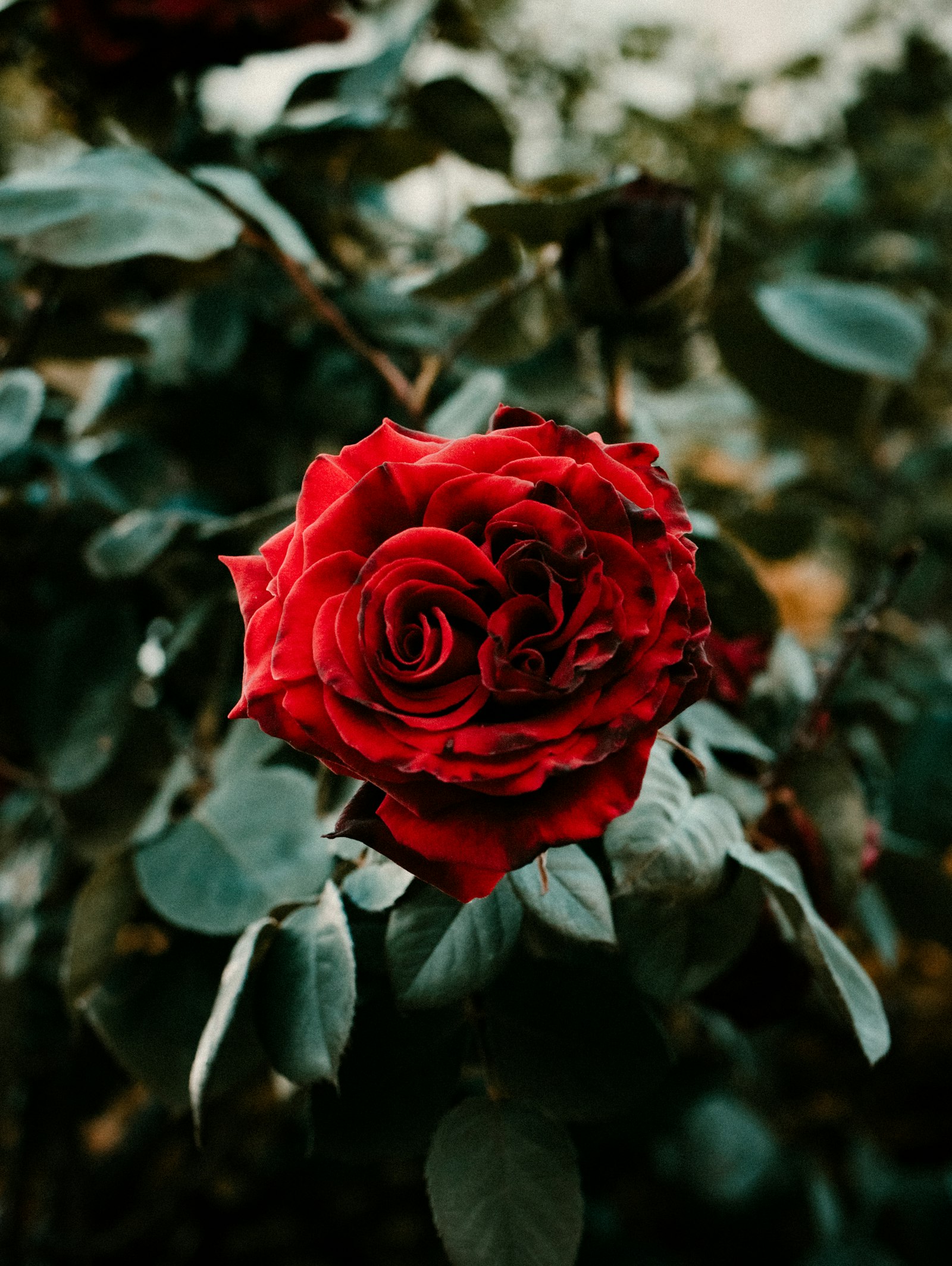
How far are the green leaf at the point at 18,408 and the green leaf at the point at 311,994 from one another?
298 millimetres

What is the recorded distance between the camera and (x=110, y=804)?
0.63 m

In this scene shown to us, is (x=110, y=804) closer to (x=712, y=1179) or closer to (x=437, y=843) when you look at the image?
(x=437, y=843)

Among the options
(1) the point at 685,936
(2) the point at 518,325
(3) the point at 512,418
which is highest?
(3) the point at 512,418

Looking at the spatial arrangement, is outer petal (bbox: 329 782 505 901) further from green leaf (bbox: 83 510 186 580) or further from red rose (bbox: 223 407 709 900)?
green leaf (bbox: 83 510 186 580)

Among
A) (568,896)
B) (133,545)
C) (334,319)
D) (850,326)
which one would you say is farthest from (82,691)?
(850,326)

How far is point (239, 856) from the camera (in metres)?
0.46

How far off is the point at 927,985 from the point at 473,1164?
1.26 m

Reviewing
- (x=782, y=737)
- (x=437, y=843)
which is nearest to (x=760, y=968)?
(x=782, y=737)

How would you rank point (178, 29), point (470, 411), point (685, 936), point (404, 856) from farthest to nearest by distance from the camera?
point (178, 29) → point (470, 411) → point (685, 936) → point (404, 856)

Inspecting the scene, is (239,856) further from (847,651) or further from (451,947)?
(847,651)

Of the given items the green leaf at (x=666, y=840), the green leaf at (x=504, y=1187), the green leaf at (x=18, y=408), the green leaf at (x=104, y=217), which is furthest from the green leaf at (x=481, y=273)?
the green leaf at (x=504, y=1187)

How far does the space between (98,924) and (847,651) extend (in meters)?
0.40

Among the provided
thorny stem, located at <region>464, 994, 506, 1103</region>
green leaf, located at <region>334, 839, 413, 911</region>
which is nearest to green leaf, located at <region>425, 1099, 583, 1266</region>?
thorny stem, located at <region>464, 994, 506, 1103</region>

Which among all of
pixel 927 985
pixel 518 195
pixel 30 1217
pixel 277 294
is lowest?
pixel 927 985
